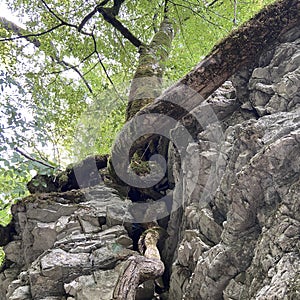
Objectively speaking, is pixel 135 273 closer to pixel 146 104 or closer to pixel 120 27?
pixel 146 104

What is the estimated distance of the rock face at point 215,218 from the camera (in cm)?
219

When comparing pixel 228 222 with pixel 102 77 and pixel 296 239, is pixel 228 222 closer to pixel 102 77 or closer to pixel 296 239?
pixel 296 239

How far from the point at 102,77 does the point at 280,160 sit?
5899mm

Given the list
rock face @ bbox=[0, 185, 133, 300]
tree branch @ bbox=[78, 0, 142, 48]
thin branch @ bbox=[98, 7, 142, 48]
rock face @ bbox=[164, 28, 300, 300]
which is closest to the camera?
rock face @ bbox=[164, 28, 300, 300]

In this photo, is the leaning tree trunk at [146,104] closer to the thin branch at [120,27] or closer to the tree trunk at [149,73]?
the tree trunk at [149,73]

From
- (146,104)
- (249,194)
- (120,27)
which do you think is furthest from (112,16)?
(249,194)

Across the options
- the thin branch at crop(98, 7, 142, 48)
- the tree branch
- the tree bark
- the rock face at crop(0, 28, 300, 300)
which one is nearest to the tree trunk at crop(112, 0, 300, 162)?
the rock face at crop(0, 28, 300, 300)

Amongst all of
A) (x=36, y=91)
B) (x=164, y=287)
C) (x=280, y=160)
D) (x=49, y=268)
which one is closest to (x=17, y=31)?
(x=36, y=91)

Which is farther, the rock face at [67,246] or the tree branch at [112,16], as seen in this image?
the tree branch at [112,16]

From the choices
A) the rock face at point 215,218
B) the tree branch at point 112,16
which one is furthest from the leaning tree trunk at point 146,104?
the tree branch at point 112,16

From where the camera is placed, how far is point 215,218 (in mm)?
3053

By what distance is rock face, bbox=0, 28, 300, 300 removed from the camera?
2.19 m

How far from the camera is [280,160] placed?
2307 mm

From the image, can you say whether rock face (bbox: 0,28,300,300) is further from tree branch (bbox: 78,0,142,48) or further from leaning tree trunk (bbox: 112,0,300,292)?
tree branch (bbox: 78,0,142,48)
